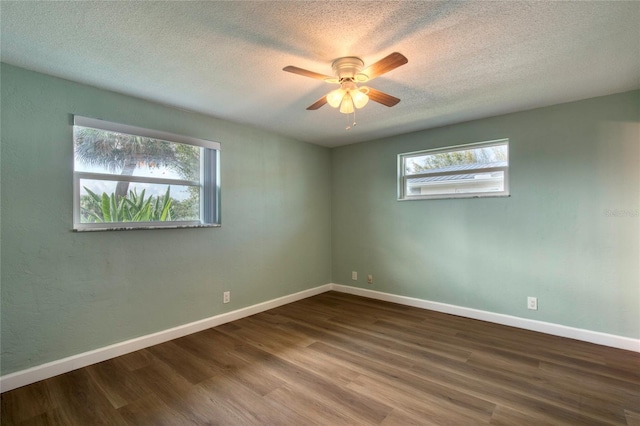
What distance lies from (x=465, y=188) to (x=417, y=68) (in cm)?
189

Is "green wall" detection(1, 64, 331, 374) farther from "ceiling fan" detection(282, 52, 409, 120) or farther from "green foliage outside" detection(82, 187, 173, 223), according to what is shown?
"ceiling fan" detection(282, 52, 409, 120)

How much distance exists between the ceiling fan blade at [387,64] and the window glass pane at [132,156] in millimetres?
2159

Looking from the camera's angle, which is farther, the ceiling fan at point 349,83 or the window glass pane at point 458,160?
the window glass pane at point 458,160

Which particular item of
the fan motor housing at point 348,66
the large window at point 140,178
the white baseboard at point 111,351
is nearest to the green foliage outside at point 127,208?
the large window at point 140,178

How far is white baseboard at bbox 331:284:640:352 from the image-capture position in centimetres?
269

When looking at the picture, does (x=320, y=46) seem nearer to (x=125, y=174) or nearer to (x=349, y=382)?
(x=125, y=174)

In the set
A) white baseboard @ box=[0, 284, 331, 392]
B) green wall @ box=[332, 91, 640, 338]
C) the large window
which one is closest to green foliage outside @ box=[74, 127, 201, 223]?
the large window

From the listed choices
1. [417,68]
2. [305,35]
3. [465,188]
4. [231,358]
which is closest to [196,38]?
[305,35]

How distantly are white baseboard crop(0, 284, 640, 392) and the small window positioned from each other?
1.40m

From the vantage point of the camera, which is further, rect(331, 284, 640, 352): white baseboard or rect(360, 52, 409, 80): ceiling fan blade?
rect(331, 284, 640, 352): white baseboard

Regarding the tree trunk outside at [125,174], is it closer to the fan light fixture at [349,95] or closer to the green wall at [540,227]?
the fan light fixture at [349,95]

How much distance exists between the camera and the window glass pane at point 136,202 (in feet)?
8.28

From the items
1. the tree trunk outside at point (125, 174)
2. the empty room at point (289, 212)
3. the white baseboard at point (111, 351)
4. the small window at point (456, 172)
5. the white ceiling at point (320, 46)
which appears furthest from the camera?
the small window at point (456, 172)

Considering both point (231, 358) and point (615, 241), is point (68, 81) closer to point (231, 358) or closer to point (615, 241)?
point (231, 358)
